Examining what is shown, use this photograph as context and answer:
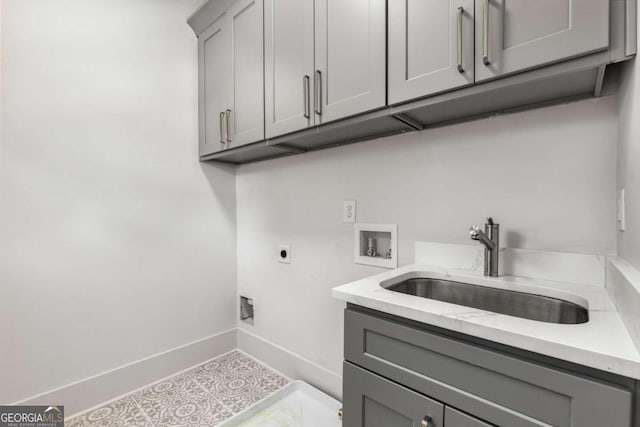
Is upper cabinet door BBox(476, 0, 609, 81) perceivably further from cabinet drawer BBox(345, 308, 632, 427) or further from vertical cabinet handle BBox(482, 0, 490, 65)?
cabinet drawer BBox(345, 308, 632, 427)

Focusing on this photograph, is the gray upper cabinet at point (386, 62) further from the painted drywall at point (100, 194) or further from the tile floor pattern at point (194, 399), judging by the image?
the tile floor pattern at point (194, 399)

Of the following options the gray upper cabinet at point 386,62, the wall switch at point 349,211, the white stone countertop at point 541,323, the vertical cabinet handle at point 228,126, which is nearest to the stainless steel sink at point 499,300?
the white stone countertop at point 541,323

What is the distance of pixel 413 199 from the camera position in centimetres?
137

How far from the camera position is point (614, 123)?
92cm

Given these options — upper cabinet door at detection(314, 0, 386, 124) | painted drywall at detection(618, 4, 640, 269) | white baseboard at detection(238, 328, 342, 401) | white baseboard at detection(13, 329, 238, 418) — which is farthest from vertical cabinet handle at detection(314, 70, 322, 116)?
white baseboard at detection(13, 329, 238, 418)

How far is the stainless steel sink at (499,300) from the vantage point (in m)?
0.90

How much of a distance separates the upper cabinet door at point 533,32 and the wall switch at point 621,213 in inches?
16.5

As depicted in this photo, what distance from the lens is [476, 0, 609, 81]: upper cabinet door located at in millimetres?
723

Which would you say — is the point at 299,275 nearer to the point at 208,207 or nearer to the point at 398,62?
the point at 208,207

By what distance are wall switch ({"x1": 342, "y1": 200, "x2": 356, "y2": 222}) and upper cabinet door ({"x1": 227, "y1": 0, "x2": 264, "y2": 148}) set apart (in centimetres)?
59

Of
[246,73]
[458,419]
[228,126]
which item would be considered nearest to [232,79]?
[246,73]

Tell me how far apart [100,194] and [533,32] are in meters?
2.08

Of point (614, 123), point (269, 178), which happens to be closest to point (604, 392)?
point (614, 123)

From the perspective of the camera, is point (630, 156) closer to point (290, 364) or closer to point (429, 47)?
point (429, 47)
